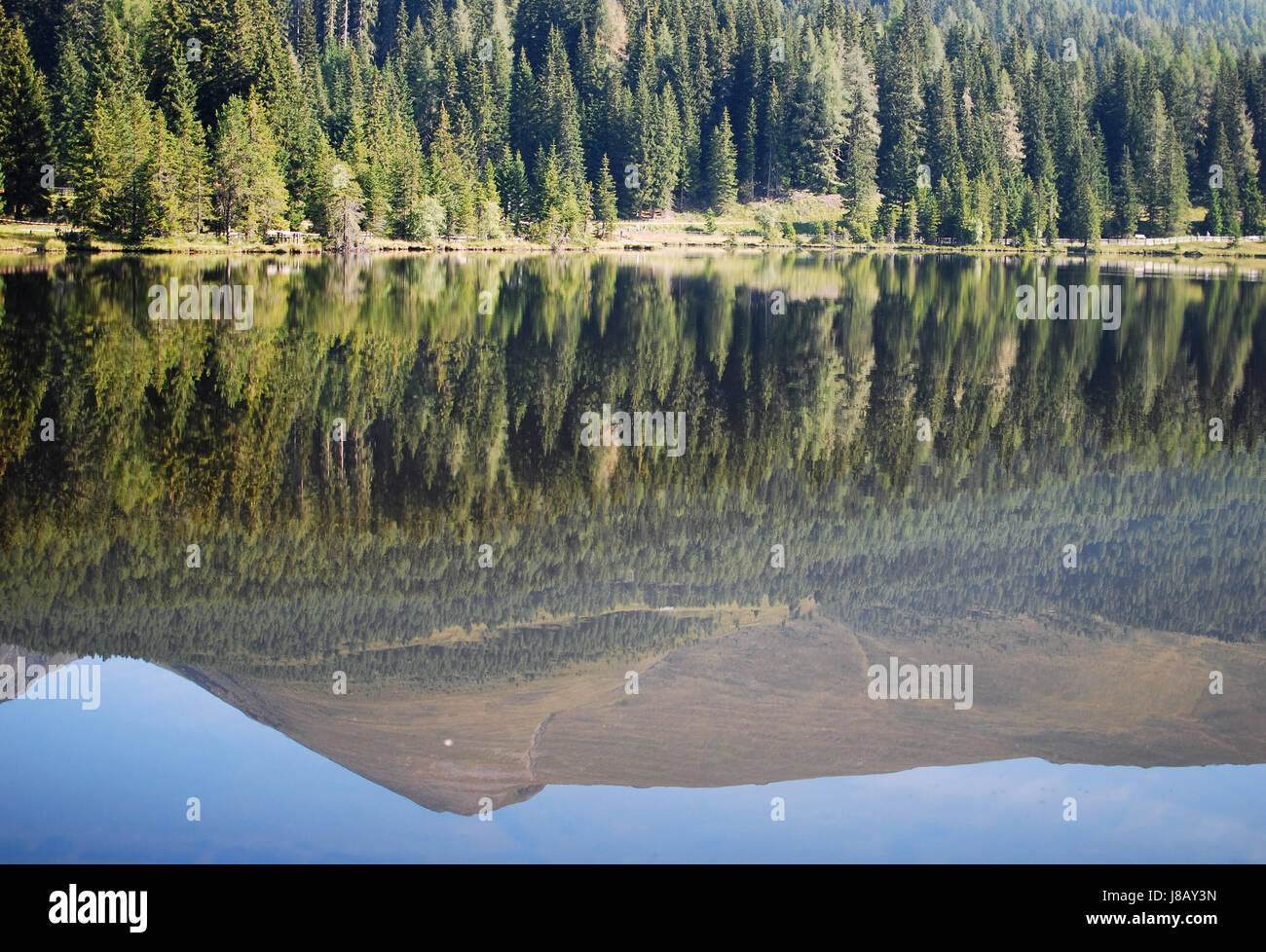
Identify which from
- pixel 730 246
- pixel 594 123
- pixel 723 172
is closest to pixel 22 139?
pixel 730 246

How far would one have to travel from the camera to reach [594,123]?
14250 centimetres

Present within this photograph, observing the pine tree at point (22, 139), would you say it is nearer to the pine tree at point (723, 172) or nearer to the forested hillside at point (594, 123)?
the forested hillside at point (594, 123)

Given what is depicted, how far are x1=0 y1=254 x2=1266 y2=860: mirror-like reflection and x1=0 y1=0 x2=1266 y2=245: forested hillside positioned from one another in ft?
191

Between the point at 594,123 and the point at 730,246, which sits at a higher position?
the point at 594,123

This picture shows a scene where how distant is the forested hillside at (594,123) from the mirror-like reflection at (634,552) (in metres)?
58.2

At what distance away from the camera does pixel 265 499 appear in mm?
14742

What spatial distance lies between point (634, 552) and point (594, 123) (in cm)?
13497

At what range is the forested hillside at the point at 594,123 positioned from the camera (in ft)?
262

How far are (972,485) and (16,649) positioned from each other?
1230 cm

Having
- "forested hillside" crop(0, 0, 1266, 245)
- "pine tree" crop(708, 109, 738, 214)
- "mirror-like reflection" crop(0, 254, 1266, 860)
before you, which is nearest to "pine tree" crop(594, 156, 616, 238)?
"forested hillside" crop(0, 0, 1266, 245)

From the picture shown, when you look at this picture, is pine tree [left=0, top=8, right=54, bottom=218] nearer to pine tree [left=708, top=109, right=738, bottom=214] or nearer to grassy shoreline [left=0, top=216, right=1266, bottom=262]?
grassy shoreline [left=0, top=216, right=1266, bottom=262]

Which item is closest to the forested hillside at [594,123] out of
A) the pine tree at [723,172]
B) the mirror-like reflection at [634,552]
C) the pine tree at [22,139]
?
the pine tree at [22,139]

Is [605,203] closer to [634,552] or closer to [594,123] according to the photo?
[594,123]

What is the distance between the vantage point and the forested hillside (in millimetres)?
80000
